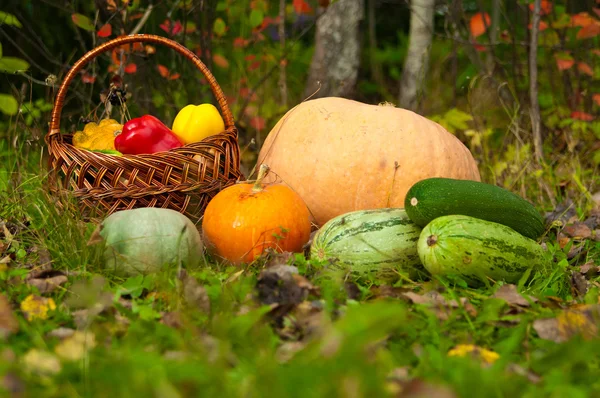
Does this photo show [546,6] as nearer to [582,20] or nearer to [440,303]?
[582,20]

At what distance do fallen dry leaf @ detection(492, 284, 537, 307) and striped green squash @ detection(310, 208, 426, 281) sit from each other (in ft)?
1.51

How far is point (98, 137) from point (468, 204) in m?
1.89

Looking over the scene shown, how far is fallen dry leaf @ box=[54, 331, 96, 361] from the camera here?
1.87m

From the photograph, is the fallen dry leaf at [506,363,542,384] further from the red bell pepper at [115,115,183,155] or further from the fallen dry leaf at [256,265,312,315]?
the red bell pepper at [115,115,183,155]

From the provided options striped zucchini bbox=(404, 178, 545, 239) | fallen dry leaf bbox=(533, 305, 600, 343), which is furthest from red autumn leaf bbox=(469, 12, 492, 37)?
fallen dry leaf bbox=(533, 305, 600, 343)

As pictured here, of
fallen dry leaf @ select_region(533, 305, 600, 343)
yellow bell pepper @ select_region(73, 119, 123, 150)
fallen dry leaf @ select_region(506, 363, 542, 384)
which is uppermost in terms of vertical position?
yellow bell pepper @ select_region(73, 119, 123, 150)

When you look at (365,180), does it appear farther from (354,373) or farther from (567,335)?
(354,373)

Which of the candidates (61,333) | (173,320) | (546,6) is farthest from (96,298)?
(546,6)

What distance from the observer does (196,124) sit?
3.63 m

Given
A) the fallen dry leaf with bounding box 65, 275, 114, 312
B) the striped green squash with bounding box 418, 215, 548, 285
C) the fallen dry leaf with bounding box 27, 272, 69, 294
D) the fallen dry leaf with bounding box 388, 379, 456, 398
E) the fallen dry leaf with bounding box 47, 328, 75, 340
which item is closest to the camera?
the fallen dry leaf with bounding box 388, 379, 456, 398

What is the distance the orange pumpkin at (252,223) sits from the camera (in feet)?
10.3

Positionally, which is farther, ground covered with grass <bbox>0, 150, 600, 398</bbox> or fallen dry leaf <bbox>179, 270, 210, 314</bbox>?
fallen dry leaf <bbox>179, 270, 210, 314</bbox>

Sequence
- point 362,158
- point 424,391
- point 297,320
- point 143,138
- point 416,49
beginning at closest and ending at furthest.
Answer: point 424,391, point 297,320, point 143,138, point 362,158, point 416,49

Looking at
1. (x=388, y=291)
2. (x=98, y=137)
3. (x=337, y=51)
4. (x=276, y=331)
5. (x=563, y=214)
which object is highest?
(x=337, y=51)
